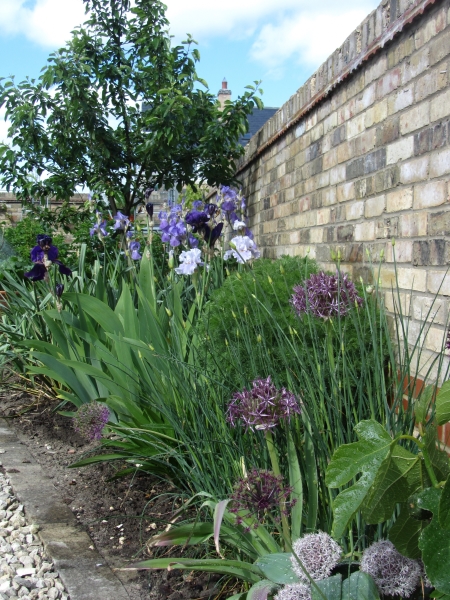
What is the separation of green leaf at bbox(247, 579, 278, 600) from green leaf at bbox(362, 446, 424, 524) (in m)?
0.34

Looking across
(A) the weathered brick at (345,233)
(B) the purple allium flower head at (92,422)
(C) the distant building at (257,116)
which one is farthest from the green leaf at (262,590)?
(C) the distant building at (257,116)

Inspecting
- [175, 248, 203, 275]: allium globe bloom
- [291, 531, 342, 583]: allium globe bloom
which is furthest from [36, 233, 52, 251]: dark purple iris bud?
[291, 531, 342, 583]: allium globe bloom

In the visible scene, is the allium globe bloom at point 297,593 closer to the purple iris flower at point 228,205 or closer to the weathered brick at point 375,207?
the weathered brick at point 375,207

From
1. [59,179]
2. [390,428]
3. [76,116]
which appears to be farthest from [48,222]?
[390,428]

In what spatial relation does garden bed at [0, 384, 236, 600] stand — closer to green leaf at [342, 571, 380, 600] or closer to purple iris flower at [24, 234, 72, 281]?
green leaf at [342, 571, 380, 600]

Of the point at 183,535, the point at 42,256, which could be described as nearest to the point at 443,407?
the point at 183,535

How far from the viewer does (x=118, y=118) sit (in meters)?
6.57

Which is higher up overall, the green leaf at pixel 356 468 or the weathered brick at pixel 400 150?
the weathered brick at pixel 400 150

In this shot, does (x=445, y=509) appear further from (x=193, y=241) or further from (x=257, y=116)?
(x=257, y=116)

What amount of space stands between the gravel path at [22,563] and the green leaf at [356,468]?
1.08 meters

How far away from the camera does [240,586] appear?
5.86 feet

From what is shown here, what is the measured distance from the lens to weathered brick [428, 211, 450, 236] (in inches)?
93.7

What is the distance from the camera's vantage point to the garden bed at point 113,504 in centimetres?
180

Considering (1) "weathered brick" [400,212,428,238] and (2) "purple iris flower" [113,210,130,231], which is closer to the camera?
(1) "weathered brick" [400,212,428,238]
